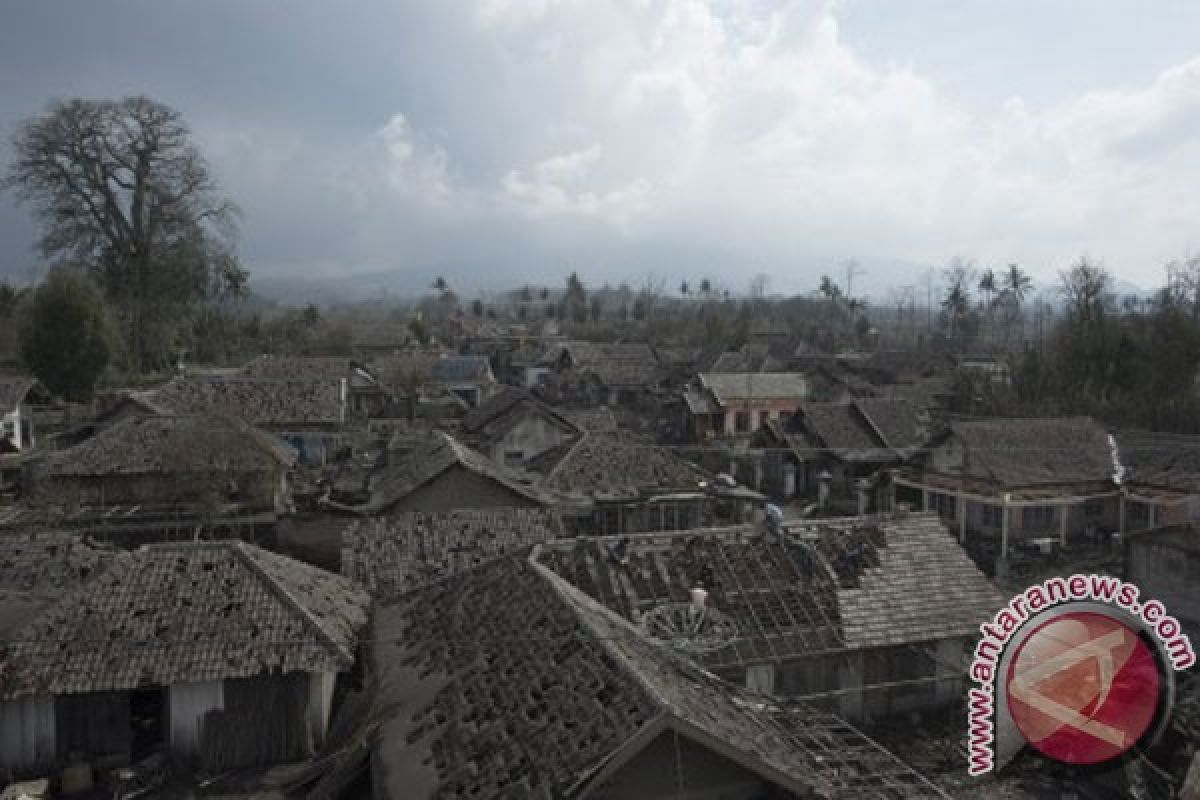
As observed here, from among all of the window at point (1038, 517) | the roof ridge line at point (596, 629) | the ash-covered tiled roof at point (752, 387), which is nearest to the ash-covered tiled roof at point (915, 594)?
the roof ridge line at point (596, 629)

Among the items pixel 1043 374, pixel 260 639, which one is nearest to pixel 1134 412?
pixel 1043 374

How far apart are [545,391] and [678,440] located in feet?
53.2

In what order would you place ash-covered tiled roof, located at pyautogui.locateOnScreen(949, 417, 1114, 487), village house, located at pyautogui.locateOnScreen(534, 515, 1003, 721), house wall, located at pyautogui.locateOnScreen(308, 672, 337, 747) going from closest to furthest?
village house, located at pyautogui.locateOnScreen(534, 515, 1003, 721), house wall, located at pyautogui.locateOnScreen(308, 672, 337, 747), ash-covered tiled roof, located at pyautogui.locateOnScreen(949, 417, 1114, 487)

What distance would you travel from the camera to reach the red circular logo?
544 centimetres

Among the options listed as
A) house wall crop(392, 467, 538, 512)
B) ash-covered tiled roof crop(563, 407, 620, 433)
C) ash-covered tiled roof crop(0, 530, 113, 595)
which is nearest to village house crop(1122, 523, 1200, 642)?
house wall crop(392, 467, 538, 512)

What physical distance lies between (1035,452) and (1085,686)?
87.0ft

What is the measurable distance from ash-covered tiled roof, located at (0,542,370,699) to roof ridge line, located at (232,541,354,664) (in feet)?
0.06

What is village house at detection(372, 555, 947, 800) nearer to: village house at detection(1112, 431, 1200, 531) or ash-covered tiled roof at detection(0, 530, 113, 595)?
ash-covered tiled roof at detection(0, 530, 113, 595)

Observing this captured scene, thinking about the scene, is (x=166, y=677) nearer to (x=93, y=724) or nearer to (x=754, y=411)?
(x=93, y=724)

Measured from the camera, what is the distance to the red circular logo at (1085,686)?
5441mm

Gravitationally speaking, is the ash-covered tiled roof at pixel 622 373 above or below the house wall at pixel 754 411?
above

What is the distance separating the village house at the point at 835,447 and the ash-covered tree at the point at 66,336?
2896cm

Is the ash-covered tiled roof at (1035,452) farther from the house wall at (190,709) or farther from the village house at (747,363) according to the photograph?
the village house at (747,363)

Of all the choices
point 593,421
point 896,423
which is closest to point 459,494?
point 593,421
